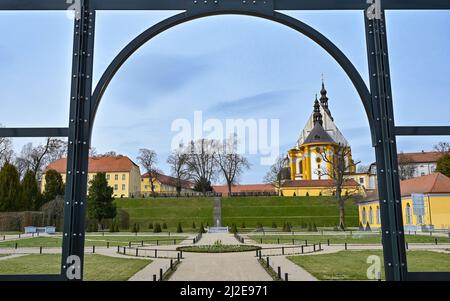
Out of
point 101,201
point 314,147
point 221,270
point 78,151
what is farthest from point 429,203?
point 314,147

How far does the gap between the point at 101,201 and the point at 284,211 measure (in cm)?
1478

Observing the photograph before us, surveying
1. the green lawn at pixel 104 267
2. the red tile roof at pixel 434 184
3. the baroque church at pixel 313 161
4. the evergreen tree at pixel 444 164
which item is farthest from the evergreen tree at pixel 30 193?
the baroque church at pixel 313 161

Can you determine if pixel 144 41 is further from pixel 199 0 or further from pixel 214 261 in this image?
pixel 214 261

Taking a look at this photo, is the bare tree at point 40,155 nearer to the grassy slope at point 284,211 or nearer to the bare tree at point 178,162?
the bare tree at point 178,162

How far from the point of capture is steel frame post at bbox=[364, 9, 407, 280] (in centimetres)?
174

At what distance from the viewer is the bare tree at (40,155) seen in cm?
193

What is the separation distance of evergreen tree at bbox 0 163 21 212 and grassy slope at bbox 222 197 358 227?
22321mm

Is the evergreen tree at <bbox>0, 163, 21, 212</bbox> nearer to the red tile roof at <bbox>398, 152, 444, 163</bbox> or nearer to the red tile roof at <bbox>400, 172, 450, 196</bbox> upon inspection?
the red tile roof at <bbox>398, 152, 444, 163</bbox>

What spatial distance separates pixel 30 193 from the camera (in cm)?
226

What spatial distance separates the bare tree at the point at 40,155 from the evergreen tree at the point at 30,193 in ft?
0.21

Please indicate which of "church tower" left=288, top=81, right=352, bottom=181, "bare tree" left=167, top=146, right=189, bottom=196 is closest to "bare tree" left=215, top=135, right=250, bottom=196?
"bare tree" left=167, top=146, right=189, bottom=196

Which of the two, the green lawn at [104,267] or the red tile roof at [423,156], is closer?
the red tile roof at [423,156]

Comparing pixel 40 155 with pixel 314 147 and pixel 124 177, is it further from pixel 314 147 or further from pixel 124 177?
pixel 314 147

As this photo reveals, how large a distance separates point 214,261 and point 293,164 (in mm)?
28901
